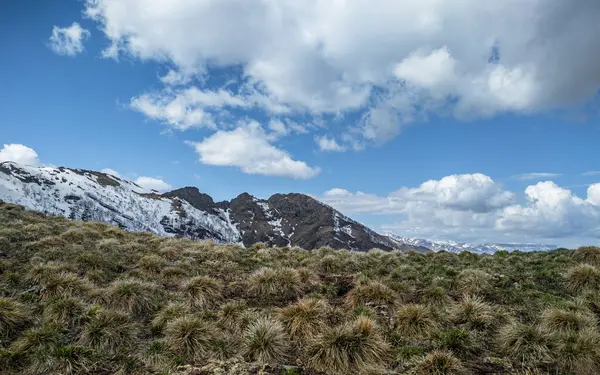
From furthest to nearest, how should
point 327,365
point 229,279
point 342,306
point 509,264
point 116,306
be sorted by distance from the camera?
point 509,264 → point 229,279 → point 342,306 → point 116,306 → point 327,365

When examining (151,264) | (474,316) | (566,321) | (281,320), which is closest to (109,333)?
(281,320)

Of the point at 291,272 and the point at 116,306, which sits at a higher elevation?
the point at 291,272

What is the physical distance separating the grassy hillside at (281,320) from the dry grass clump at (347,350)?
3 centimetres

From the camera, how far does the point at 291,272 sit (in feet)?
48.2

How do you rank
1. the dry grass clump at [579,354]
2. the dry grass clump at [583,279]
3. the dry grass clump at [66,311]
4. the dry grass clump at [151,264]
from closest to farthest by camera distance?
the dry grass clump at [579,354] → the dry grass clump at [66,311] → the dry grass clump at [583,279] → the dry grass clump at [151,264]

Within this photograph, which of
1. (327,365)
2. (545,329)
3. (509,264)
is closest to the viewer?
(327,365)

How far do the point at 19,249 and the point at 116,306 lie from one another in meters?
9.01

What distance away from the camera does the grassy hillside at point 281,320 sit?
327 inches

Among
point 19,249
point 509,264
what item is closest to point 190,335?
point 19,249

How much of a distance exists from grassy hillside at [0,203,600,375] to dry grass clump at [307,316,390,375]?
3 cm

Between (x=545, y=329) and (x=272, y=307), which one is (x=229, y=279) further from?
(x=545, y=329)

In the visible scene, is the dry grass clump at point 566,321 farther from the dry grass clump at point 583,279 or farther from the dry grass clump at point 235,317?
the dry grass clump at point 235,317

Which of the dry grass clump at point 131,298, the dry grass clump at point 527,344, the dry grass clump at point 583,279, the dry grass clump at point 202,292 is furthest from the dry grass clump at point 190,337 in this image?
the dry grass clump at point 583,279

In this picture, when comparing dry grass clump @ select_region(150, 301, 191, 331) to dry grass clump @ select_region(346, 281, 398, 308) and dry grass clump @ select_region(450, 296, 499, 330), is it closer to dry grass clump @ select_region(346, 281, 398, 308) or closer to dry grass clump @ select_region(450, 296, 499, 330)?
dry grass clump @ select_region(346, 281, 398, 308)
